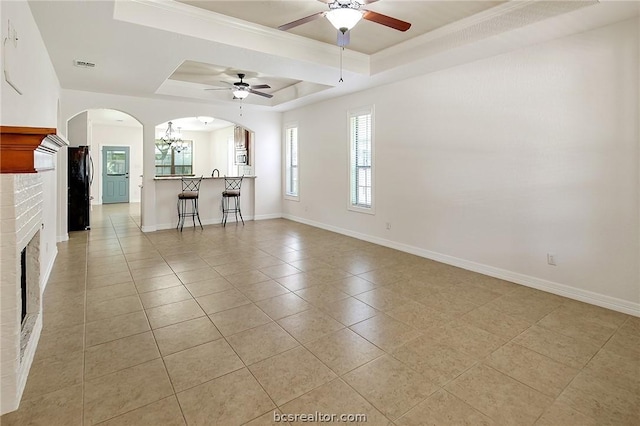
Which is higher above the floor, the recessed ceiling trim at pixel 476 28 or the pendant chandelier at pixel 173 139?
the pendant chandelier at pixel 173 139

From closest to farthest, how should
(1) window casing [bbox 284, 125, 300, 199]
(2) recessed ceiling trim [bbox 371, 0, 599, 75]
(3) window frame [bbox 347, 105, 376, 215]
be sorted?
(2) recessed ceiling trim [bbox 371, 0, 599, 75]
(3) window frame [bbox 347, 105, 376, 215]
(1) window casing [bbox 284, 125, 300, 199]

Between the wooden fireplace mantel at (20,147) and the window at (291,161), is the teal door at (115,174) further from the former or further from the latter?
the wooden fireplace mantel at (20,147)

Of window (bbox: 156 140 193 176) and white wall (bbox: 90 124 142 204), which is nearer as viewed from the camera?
white wall (bbox: 90 124 142 204)

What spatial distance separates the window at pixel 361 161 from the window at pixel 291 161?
2.12 meters

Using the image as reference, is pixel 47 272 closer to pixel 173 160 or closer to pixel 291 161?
pixel 291 161

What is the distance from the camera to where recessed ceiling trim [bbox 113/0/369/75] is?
→ 3.30 metres

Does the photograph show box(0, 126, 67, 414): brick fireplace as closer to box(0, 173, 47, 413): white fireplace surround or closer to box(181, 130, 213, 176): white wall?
box(0, 173, 47, 413): white fireplace surround

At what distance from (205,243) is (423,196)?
11.9ft

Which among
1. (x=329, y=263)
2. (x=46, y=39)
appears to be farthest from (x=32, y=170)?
(x=329, y=263)

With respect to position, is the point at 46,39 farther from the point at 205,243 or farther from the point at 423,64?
the point at 423,64

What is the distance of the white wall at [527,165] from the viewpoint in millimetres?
3238

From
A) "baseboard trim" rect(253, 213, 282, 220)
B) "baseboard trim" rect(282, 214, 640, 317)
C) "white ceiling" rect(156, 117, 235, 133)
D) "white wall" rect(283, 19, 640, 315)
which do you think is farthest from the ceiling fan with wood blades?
"white ceiling" rect(156, 117, 235, 133)

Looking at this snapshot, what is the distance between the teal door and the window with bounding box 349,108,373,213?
9197 millimetres

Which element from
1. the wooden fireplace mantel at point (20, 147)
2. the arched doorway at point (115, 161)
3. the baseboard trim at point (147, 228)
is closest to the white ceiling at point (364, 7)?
the wooden fireplace mantel at point (20, 147)
